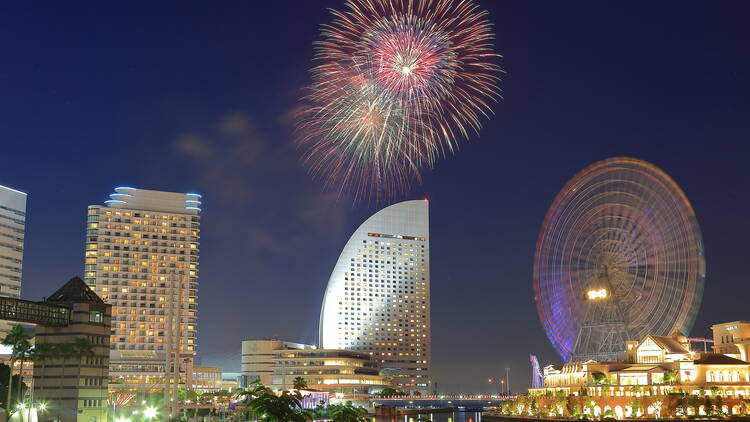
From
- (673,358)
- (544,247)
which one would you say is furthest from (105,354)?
(673,358)

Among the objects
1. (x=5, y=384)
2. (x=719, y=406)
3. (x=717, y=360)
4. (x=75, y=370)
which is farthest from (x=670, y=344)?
(x=5, y=384)

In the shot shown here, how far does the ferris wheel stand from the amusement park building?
9.61 ft

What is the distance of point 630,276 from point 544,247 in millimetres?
15574

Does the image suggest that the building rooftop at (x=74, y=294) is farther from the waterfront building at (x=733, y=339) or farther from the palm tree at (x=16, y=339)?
the waterfront building at (x=733, y=339)

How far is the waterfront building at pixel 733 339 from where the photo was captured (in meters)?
153

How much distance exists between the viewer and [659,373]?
14025 centimetres

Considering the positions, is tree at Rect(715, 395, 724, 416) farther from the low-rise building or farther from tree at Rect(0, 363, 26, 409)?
tree at Rect(0, 363, 26, 409)

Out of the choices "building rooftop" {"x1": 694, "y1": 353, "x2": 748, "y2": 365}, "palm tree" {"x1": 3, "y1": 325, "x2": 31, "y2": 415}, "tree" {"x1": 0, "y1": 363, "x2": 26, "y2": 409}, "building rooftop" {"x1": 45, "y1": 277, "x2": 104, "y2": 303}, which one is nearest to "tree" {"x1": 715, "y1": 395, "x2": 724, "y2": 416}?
"building rooftop" {"x1": 694, "y1": 353, "x2": 748, "y2": 365}

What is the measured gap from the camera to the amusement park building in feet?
445

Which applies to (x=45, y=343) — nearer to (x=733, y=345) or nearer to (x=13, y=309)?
(x=13, y=309)

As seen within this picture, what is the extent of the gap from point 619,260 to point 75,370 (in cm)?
8732

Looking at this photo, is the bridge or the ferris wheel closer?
the bridge

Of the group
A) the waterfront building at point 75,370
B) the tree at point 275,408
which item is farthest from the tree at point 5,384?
the tree at point 275,408

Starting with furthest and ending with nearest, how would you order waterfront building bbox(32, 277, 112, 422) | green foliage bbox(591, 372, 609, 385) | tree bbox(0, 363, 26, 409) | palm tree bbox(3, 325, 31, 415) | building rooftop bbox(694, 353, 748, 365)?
1. green foliage bbox(591, 372, 609, 385)
2. building rooftop bbox(694, 353, 748, 365)
3. tree bbox(0, 363, 26, 409)
4. waterfront building bbox(32, 277, 112, 422)
5. palm tree bbox(3, 325, 31, 415)
